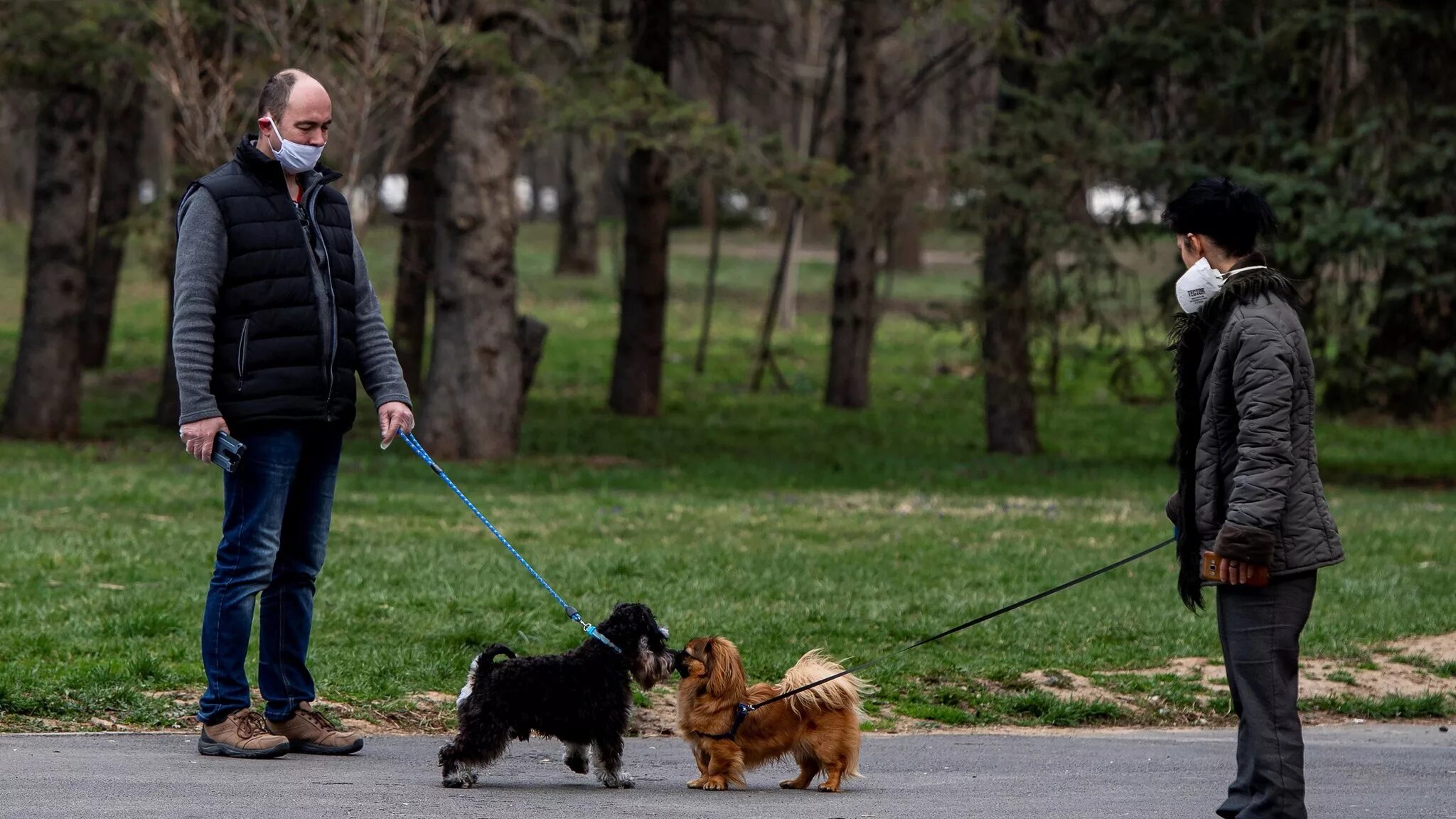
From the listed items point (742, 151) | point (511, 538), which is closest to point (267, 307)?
point (511, 538)

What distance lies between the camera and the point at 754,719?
6242mm

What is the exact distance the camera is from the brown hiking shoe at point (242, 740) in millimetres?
6387

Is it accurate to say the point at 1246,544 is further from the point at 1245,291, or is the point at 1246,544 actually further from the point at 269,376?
the point at 269,376

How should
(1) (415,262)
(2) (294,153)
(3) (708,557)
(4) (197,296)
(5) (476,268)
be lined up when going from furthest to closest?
1. (1) (415,262)
2. (5) (476,268)
3. (3) (708,557)
4. (2) (294,153)
5. (4) (197,296)

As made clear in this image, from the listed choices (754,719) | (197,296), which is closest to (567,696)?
(754,719)

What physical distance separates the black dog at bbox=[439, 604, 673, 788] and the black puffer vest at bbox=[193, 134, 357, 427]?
1.12m

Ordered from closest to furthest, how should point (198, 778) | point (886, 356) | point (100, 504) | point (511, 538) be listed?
point (198, 778) → point (511, 538) → point (100, 504) → point (886, 356)

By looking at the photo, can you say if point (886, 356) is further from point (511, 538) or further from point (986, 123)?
point (511, 538)

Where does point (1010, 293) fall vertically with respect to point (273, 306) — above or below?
above

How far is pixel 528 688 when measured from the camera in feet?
20.0

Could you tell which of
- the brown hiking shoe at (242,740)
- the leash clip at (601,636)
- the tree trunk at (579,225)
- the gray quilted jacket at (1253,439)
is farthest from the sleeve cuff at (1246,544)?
the tree trunk at (579,225)

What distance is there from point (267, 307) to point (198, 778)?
161 cm

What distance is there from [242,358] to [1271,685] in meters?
3.54

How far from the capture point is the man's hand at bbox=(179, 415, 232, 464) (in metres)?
6.15
